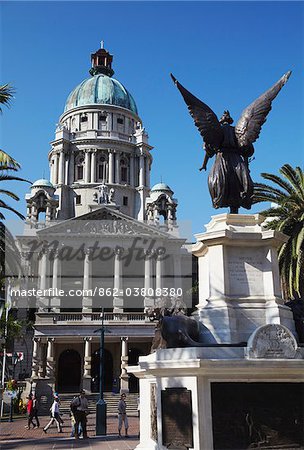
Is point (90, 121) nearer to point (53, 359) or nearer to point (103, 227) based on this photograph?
point (103, 227)

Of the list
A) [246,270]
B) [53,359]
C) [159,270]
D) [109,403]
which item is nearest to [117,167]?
[159,270]

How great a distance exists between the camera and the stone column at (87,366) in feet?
166

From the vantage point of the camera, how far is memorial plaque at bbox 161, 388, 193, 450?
30.8 feet

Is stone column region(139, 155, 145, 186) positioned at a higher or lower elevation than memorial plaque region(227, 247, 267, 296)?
higher

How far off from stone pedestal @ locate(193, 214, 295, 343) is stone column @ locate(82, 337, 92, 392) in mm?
41892

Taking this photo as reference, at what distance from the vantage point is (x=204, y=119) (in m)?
12.2

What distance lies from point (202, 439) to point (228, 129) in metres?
7.15

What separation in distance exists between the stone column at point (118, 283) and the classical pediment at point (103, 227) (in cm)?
257

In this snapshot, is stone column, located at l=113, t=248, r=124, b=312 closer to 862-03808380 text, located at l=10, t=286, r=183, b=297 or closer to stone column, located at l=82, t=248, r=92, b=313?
862-03808380 text, located at l=10, t=286, r=183, b=297

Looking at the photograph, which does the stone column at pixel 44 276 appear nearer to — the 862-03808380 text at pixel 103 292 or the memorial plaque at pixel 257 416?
the 862-03808380 text at pixel 103 292

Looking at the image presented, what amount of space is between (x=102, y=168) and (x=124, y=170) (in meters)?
3.95

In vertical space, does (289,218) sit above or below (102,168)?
below

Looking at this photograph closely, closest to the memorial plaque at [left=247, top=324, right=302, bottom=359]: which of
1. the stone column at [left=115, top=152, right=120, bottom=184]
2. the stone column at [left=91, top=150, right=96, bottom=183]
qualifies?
the stone column at [left=91, top=150, right=96, bottom=183]

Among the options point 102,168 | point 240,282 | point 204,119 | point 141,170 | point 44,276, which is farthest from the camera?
point 141,170
